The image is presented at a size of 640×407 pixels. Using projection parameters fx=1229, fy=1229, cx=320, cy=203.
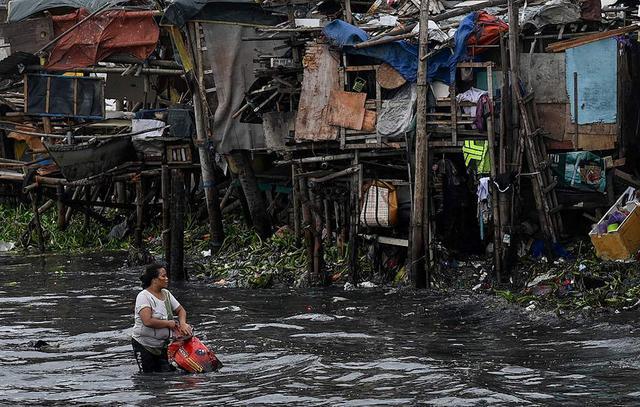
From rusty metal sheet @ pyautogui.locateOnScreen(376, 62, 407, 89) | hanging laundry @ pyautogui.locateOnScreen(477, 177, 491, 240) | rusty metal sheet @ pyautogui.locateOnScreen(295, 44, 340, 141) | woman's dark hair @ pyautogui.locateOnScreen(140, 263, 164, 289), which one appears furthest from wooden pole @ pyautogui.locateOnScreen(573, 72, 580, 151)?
woman's dark hair @ pyautogui.locateOnScreen(140, 263, 164, 289)

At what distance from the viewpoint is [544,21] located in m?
18.0

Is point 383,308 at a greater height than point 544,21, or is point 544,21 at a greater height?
point 544,21

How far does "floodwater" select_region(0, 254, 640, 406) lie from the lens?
36.5 feet

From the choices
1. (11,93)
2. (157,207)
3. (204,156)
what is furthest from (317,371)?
(11,93)

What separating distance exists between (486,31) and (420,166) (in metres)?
2.25

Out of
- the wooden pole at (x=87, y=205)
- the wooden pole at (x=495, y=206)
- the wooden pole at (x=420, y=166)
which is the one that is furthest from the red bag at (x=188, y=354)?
the wooden pole at (x=87, y=205)

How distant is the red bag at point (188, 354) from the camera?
11.9 meters

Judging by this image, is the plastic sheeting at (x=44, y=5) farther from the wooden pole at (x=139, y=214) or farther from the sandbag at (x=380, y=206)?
the sandbag at (x=380, y=206)

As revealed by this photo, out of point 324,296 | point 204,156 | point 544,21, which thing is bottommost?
point 324,296

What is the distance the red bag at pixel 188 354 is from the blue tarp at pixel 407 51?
24.3ft

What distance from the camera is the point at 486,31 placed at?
17.9 metres

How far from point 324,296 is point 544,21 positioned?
17.0 feet

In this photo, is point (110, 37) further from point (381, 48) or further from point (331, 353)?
point (331, 353)

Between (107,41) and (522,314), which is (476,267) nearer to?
(522,314)
